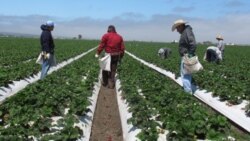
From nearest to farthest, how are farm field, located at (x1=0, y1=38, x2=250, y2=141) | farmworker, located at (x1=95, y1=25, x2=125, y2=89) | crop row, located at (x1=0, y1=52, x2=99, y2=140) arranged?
crop row, located at (x1=0, y1=52, x2=99, y2=140) < farm field, located at (x1=0, y1=38, x2=250, y2=141) < farmworker, located at (x1=95, y1=25, x2=125, y2=89)

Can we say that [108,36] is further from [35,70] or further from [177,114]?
[177,114]

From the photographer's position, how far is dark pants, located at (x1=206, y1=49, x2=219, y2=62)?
21712 millimetres

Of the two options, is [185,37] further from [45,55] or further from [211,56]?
[211,56]

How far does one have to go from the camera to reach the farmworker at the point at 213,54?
21.2 meters

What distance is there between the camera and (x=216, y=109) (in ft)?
31.9

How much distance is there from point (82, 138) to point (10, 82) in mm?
5856

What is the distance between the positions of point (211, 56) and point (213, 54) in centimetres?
31

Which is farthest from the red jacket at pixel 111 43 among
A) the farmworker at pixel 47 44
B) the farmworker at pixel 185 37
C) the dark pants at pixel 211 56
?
the dark pants at pixel 211 56

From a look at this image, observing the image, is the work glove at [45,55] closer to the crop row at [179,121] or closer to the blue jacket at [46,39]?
the blue jacket at [46,39]

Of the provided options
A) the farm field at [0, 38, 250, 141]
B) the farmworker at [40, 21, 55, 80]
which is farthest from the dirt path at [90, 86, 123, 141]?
the farmworker at [40, 21, 55, 80]

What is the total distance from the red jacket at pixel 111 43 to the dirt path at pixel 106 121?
1485 millimetres

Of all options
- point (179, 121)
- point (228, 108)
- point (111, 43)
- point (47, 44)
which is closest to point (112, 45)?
point (111, 43)

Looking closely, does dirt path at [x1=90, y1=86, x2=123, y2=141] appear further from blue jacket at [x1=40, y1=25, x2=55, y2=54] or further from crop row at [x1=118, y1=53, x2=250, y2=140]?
blue jacket at [x1=40, y1=25, x2=55, y2=54]

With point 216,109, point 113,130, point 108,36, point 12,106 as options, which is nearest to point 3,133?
point 12,106
